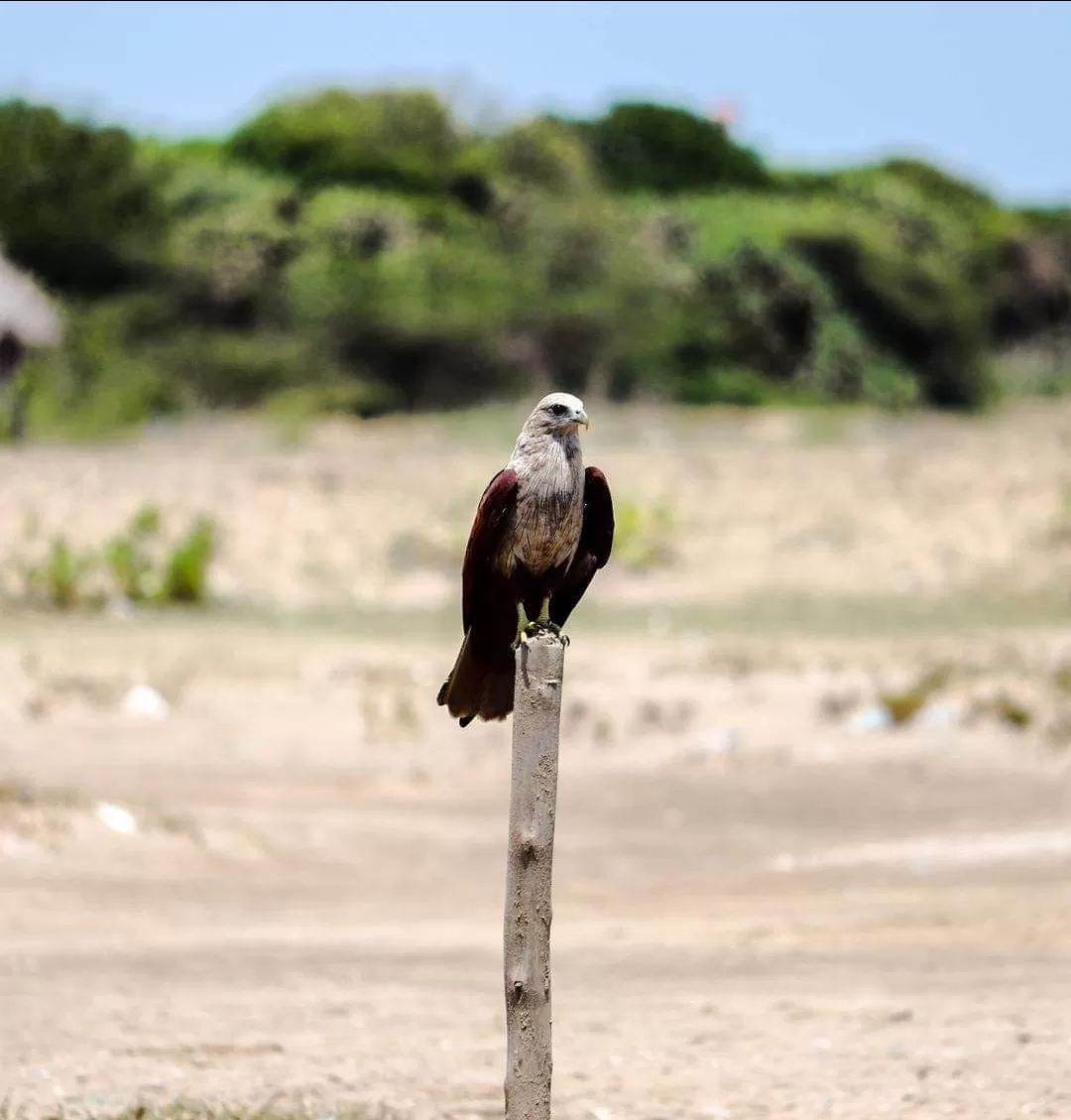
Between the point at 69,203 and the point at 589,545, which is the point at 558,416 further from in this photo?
the point at 69,203

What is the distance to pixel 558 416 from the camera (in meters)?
4.72

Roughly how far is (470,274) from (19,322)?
31.4 ft

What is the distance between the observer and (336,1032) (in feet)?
21.6

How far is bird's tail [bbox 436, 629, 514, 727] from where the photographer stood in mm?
4699

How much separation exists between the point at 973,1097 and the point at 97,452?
70.0 ft

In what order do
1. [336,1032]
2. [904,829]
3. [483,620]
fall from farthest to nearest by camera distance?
[904,829]
[336,1032]
[483,620]

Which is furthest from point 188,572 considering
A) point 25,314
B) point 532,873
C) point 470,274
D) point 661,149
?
point 661,149

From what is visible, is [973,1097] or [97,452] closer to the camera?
[973,1097]

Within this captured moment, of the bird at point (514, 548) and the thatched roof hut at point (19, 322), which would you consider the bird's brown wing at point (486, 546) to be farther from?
the thatched roof hut at point (19, 322)

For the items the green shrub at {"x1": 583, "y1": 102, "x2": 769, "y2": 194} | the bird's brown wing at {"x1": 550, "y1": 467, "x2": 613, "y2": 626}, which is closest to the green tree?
the green shrub at {"x1": 583, "y1": 102, "x2": 769, "y2": 194}

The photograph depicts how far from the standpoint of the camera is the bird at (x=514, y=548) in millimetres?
4727

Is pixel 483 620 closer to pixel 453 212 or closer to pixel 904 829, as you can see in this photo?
pixel 904 829

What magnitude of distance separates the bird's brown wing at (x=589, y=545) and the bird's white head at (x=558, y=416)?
0.69 feet

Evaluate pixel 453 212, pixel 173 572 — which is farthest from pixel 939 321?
pixel 173 572
